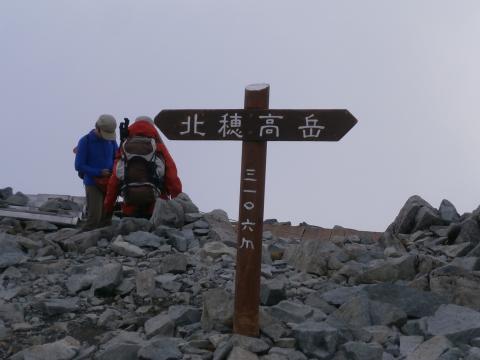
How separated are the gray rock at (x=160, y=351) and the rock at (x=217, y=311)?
0.50 metres

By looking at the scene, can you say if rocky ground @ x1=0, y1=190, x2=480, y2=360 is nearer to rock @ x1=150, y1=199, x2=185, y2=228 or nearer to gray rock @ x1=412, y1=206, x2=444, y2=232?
rock @ x1=150, y1=199, x2=185, y2=228

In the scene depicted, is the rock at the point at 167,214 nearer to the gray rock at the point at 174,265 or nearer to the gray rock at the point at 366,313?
the gray rock at the point at 174,265

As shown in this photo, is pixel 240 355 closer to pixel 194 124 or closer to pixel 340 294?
pixel 340 294

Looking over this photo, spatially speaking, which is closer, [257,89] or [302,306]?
[257,89]

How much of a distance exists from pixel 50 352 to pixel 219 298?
5.26 ft

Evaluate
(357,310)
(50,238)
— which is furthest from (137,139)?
(357,310)

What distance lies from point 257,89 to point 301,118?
493mm

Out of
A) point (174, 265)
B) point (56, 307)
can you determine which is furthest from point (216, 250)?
point (56, 307)

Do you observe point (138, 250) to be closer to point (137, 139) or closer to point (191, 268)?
point (191, 268)

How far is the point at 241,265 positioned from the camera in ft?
19.7

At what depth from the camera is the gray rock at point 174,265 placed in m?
8.04

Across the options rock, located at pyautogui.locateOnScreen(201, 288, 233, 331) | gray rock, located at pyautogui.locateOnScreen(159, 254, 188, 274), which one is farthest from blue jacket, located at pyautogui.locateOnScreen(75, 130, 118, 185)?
rock, located at pyautogui.locateOnScreen(201, 288, 233, 331)

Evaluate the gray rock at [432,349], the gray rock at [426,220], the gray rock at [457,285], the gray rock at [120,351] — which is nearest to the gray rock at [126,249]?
the gray rock at [120,351]

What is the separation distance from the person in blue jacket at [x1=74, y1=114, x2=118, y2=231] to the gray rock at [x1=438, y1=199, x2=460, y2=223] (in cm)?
577
